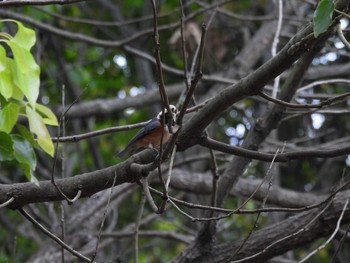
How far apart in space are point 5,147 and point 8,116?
0.12m

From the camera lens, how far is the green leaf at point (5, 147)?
2.49 metres

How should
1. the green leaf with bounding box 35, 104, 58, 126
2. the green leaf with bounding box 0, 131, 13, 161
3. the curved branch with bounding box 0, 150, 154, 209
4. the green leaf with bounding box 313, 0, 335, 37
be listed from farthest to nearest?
the curved branch with bounding box 0, 150, 154, 209 → the green leaf with bounding box 35, 104, 58, 126 → the green leaf with bounding box 0, 131, 13, 161 → the green leaf with bounding box 313, 0, 335, 37

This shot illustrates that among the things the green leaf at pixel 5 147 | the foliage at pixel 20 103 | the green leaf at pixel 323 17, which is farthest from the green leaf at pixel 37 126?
the green leaf at pixel 323 17

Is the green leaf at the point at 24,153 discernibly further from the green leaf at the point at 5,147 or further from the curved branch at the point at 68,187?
the curved branch at the point at 68,187

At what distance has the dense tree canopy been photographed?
8.89 ft

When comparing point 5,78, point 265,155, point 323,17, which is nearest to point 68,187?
point 5,78

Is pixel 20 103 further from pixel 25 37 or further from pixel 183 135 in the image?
pixel 183 135

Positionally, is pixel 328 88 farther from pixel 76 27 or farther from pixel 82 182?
pixel 82 182

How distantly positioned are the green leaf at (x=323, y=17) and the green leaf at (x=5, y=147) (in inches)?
43.9

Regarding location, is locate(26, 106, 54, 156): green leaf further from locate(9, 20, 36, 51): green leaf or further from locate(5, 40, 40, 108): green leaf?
locate(9, 20, 36, 51): green leaf

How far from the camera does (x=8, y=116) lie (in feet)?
8.38

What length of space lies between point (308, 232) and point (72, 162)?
3781 millimetres

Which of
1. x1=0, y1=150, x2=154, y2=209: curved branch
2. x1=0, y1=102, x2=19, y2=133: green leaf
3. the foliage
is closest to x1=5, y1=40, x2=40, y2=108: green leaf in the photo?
the foliage

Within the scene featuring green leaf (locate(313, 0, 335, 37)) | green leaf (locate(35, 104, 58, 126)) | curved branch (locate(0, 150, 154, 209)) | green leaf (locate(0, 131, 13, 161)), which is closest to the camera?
green leaf (locate(313, 0, 335, 37))
